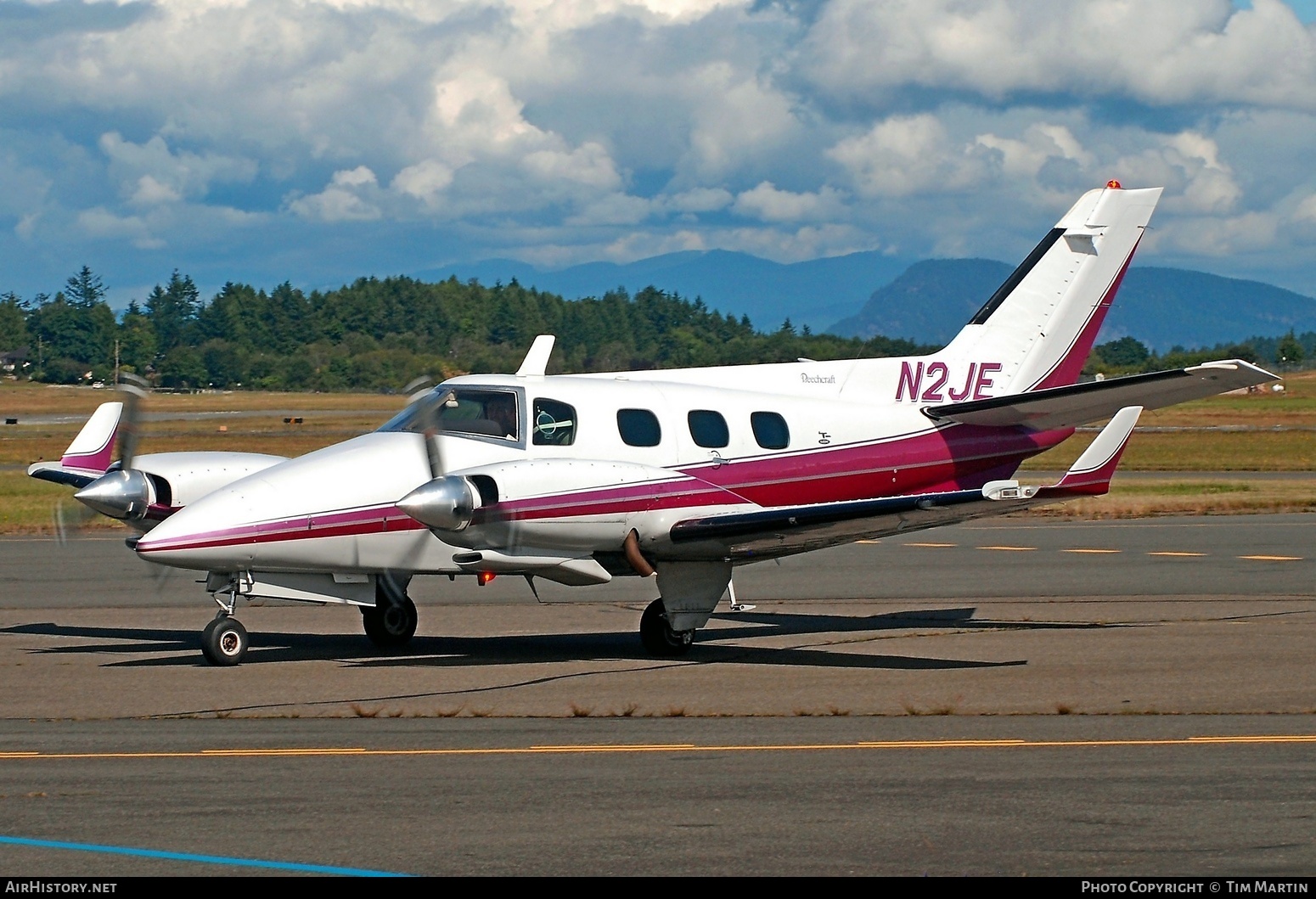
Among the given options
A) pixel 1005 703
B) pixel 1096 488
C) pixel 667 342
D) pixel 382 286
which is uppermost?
pixel 382 286

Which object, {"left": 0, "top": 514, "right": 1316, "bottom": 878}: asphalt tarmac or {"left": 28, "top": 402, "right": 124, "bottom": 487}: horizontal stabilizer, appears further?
{"left": 28, "top": 402, "right": 124, "bottom": 487}: horizontal stabilizer

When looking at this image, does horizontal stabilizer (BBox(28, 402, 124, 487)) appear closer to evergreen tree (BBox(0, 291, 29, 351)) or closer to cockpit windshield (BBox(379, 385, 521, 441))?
cockpit windshield (BBox(379, 385, 521, 441))

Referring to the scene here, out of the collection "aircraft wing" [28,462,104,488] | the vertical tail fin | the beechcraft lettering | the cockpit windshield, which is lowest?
"aircraft wing" [28,462,104,488]

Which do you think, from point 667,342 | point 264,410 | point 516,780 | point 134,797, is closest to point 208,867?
point 134,797

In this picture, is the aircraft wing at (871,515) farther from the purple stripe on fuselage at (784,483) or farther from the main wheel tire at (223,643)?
the main wheel tire at (223,643)

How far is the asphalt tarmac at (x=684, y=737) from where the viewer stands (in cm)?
773

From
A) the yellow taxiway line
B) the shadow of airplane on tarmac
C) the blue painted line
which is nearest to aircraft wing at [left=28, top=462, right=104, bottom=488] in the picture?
the shadow of airplane on tarmac

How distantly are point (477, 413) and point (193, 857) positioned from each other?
8137 mm

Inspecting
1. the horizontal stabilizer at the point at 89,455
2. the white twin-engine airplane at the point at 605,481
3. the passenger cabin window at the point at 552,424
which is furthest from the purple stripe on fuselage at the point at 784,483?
the horizontal stabilizer at the point at 89,455

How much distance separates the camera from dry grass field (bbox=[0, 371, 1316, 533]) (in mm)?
36688

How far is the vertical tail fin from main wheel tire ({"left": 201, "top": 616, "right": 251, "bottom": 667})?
9.71m

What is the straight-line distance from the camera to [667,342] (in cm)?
3269

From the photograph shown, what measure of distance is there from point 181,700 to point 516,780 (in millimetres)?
4686

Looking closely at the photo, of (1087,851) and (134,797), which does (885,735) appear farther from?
(134,797)
